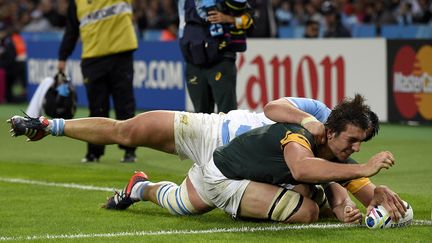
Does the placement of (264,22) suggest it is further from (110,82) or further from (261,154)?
(261,154)

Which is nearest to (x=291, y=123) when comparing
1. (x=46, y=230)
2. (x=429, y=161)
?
(x=46, y=230)

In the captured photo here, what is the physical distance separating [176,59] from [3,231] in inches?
506

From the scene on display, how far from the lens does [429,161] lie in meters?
13.8

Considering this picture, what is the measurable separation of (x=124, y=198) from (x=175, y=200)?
589mm

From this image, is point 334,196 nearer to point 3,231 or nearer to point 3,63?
point 3,231

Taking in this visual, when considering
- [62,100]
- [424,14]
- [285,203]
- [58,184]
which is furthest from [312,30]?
[285,203]

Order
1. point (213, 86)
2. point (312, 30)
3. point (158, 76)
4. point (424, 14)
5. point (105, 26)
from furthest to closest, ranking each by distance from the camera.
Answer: point (424, 14), point (158, 76), point (312, 30), point (105, 26), point (213, 86)

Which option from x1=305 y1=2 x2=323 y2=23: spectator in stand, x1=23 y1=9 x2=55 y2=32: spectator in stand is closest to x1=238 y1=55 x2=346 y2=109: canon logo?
x1=305 y1=2 x2=323 y2=23: spectator in stand

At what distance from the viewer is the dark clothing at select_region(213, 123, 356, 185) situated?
8.49 metres

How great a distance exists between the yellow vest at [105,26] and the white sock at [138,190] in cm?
445

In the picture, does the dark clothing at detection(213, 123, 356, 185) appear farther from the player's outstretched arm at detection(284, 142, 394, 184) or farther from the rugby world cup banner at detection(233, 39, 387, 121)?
the rugby world cup banner at detection(233, 39, 387, 121)

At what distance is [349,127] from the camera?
321 inches

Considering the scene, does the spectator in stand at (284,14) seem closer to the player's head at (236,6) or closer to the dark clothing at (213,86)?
the dark clothing at (213,86)

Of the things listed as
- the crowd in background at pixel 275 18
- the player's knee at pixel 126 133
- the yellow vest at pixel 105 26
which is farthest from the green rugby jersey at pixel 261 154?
the crowd in background at pixel 275 18
